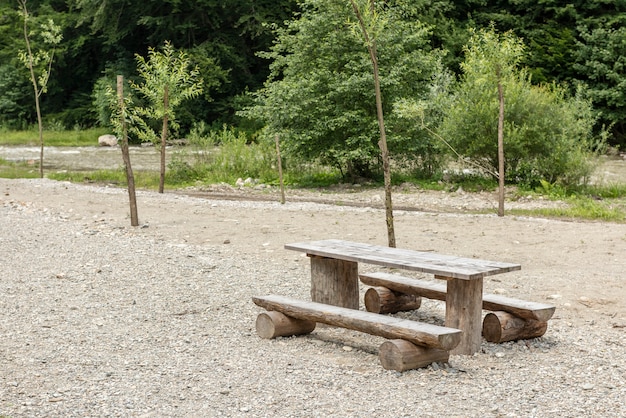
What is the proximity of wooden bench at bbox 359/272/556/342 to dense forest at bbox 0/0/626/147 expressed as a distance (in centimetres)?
2565

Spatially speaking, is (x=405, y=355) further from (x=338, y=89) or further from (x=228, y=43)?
(x=228, y=43)

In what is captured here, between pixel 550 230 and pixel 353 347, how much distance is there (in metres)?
7.52

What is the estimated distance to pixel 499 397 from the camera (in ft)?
18.9

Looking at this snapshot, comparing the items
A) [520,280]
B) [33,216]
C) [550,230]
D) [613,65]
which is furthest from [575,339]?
[613,65]

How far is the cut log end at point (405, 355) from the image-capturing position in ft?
20.4

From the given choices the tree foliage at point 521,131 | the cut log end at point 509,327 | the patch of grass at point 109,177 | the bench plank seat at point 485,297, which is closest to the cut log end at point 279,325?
the bench plank seat at point 485,297

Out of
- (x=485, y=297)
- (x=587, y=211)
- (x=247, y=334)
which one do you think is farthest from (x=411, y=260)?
(x=587, y=211)

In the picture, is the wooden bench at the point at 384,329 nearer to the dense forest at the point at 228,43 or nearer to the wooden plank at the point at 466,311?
the wooden plank at the point at 466,311

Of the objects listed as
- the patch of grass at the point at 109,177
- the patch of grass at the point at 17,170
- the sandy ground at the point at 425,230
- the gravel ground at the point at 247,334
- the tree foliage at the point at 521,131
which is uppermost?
the tree foliage at the point at 521,131

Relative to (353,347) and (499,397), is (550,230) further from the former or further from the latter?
(499,397)

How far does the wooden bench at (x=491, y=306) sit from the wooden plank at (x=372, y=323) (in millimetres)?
885

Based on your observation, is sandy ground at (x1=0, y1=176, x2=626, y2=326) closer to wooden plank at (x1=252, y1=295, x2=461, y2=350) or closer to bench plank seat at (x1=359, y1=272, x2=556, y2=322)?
bench plank seat at (x1=359, y1=272, x2=556, y2=322)

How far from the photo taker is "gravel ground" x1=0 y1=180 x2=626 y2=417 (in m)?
5.68

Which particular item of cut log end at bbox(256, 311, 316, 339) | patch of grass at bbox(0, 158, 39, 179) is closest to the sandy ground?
cut log end at bbox(256, 311, 316, 339)
